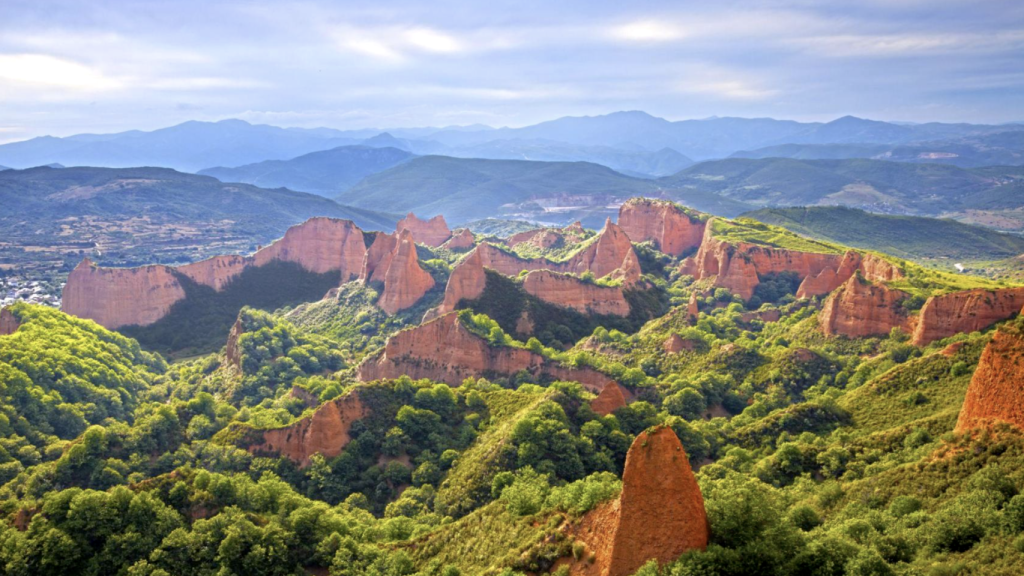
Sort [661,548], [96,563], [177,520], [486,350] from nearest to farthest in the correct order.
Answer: [661,548] < [96,563] < [177,520] < [486,350]

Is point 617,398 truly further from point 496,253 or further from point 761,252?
point 496,253

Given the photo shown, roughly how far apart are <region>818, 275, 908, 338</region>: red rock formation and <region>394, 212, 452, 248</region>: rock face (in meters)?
100

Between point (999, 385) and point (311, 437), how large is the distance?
1595 inches

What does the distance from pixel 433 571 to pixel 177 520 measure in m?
13.4

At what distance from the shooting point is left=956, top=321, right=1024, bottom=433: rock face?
31.6m

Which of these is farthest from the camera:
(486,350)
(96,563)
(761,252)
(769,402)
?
(761,252)

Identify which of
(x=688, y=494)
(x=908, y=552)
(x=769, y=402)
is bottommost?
(x=769, y=402)

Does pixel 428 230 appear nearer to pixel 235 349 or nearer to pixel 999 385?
pixel 235 349

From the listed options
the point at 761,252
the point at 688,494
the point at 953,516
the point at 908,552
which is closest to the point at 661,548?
the point at 688,494

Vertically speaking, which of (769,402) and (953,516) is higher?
(953,516)

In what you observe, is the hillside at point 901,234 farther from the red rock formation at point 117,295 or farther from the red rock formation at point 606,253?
the red rock formation at point 117,295

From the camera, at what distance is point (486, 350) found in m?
67.8

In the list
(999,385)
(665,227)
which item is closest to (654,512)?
(999,385)

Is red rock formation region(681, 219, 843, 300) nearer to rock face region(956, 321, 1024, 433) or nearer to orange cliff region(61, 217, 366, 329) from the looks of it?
orange cliff region(61, 217, 366, 329)
